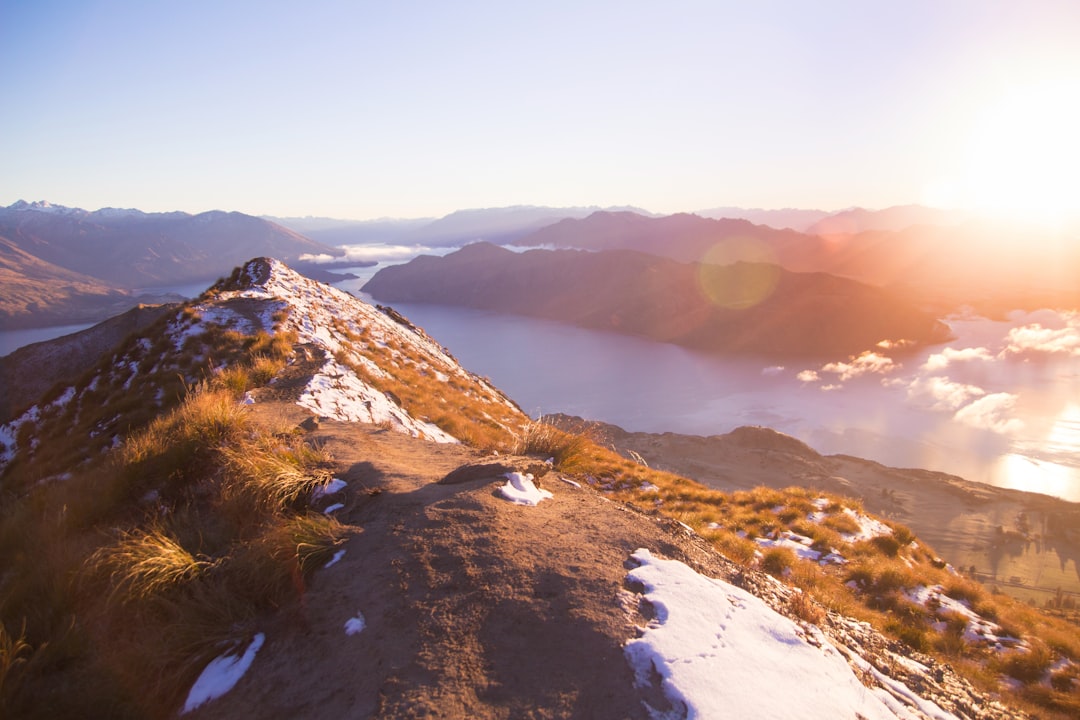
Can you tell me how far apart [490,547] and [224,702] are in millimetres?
1786

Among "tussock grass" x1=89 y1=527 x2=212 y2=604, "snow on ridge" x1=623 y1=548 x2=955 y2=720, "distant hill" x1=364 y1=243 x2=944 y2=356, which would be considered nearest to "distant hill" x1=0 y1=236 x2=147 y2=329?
"distant hill" x1=364 y1=243 x2=944 y2=356

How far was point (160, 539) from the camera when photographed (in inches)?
147

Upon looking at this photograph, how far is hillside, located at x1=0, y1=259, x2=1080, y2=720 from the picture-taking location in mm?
2738

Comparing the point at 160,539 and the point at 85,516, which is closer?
the point at 160,539

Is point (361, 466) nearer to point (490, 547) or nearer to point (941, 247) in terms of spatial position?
point (490, 547)

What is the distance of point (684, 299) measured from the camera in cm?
14838

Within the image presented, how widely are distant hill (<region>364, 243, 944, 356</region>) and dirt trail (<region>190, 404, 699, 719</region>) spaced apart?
135416 mm

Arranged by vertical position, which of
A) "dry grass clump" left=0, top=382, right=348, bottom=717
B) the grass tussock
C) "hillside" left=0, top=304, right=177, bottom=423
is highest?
"dry grass clump" left=0, top=382, right=348, bottom=717

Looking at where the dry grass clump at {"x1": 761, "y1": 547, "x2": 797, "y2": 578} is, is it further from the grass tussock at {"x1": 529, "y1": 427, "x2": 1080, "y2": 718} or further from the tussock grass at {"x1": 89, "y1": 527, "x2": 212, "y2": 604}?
the tussock grass at {"x1": 89, "y1": 527, "x2": 212, "y2": 604}

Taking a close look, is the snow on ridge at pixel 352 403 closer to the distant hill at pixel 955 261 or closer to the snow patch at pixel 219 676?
the snow patch at pixel 219 676

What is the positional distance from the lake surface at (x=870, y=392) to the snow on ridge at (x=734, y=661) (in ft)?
239

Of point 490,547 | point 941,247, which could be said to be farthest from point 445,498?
point 941,247

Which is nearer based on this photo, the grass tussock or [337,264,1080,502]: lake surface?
the grass tussock

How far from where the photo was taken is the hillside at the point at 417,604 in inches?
108
